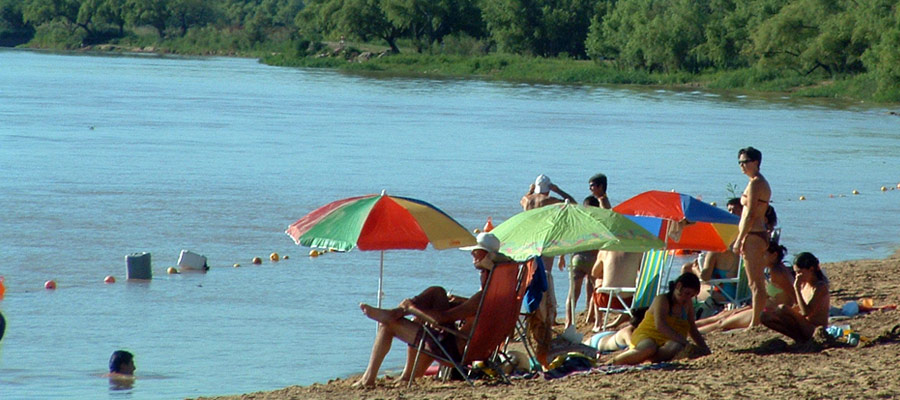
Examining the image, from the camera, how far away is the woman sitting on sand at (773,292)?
8.88m

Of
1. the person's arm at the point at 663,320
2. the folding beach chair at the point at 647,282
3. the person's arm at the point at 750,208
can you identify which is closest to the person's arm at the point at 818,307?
the person's arm at the point at 750,208

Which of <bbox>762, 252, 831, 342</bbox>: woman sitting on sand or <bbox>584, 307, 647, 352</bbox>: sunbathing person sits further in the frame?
<bbox>584, 307, 647, 352</bbox>: sunbathing person

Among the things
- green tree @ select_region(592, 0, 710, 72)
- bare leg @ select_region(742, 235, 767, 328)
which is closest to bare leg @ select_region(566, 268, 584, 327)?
bare leg @ select_region(742, 235, 767, 328)

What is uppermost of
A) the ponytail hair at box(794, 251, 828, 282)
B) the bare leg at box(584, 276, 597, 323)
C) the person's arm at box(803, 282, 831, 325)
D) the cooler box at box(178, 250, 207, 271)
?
the ponytail hair at box(794, 251, 828, 282)

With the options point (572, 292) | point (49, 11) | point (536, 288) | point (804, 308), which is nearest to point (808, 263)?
point (804, 308)

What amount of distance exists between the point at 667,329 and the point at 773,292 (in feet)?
4.94

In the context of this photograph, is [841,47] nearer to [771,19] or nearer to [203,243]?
[771,19]

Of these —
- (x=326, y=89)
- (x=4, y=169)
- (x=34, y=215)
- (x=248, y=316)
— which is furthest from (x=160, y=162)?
(x=326, y=89)

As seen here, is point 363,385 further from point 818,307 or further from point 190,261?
point 190,261

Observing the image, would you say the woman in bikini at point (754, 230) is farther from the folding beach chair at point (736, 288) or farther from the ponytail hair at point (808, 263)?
the folding beach chair at point (736, 288)

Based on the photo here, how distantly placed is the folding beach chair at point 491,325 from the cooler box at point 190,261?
19.9 feet

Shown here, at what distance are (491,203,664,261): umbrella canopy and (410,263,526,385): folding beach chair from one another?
1.27 ft

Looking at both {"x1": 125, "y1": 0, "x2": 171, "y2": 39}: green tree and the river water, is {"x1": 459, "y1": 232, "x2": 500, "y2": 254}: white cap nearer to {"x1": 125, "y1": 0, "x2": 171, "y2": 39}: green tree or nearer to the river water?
the river water

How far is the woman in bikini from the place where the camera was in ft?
27.7
